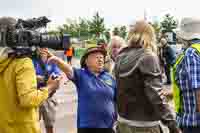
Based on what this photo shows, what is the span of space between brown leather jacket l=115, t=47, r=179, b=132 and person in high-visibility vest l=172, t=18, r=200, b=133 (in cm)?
23

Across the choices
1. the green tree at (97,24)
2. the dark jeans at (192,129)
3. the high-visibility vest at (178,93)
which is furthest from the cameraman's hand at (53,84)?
the green tree at (97,24)

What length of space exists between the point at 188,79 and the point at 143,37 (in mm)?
552

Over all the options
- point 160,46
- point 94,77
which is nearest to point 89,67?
point 94,77

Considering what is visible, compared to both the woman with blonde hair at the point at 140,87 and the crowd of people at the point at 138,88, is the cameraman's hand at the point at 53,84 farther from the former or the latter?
the woman with blonde hair at the point at 140,87

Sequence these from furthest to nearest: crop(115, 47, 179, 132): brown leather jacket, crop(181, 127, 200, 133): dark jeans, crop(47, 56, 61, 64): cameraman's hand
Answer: crop(47, 56, 61, 64): cameraman's hand, crop(181, 127, 200, 133): dark jeans, crop(115, 47, 179, 132): brown leather jacket

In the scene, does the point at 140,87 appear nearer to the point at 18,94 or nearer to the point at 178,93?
the point at 178,93

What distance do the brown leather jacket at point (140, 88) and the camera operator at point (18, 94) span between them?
698mm

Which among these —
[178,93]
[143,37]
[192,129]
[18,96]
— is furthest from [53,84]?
[192,129]

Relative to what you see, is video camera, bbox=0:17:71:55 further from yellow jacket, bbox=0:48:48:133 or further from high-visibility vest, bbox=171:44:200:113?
high-visibility vest, bbox=171:44:200:113

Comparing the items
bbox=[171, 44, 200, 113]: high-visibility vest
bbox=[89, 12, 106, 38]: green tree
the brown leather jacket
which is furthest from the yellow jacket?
bbox=[89, 12, 106, 38]: green tree

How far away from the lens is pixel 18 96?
14.2 feet

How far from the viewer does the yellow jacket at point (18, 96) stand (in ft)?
14.1

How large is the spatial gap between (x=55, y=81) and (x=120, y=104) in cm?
68

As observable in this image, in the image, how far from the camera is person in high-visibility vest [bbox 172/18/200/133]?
15.1 ft
